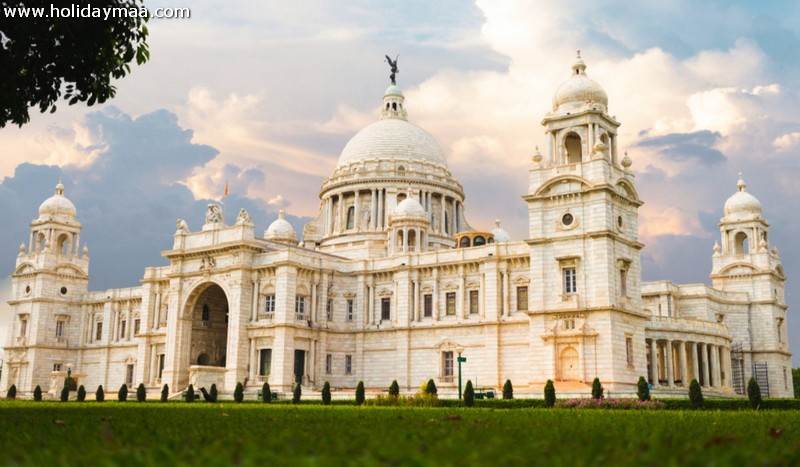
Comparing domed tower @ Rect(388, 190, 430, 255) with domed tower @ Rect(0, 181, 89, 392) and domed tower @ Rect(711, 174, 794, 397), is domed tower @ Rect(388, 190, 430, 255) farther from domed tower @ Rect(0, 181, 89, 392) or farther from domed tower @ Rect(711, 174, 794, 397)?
domed tower @ Rect(0, 181, 89, 392)

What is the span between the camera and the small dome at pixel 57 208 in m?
88.4

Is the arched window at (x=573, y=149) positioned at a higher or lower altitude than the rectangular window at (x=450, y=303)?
higher

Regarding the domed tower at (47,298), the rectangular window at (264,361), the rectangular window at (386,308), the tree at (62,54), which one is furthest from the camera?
the domed tower at (47,298)

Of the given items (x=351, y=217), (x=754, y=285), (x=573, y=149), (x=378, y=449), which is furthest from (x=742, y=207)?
(x=378, y=449)

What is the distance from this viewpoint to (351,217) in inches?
3551

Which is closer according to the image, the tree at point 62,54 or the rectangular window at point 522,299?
the tree at point 62,54

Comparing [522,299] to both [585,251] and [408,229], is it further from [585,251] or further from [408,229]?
[408,229]

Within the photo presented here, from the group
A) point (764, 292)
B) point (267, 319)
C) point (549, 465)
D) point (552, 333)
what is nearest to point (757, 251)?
point (764, 292)

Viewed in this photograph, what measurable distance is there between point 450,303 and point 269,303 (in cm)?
1446

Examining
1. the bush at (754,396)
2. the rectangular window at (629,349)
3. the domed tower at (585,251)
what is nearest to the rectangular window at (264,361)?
the domed tower at (585,251)

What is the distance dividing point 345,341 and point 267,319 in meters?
7.33

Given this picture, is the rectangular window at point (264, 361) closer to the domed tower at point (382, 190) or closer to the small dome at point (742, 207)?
the domed tower at point (382, 190)

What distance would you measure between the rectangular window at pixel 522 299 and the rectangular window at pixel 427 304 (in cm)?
784

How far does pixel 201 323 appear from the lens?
7338 centimetres
